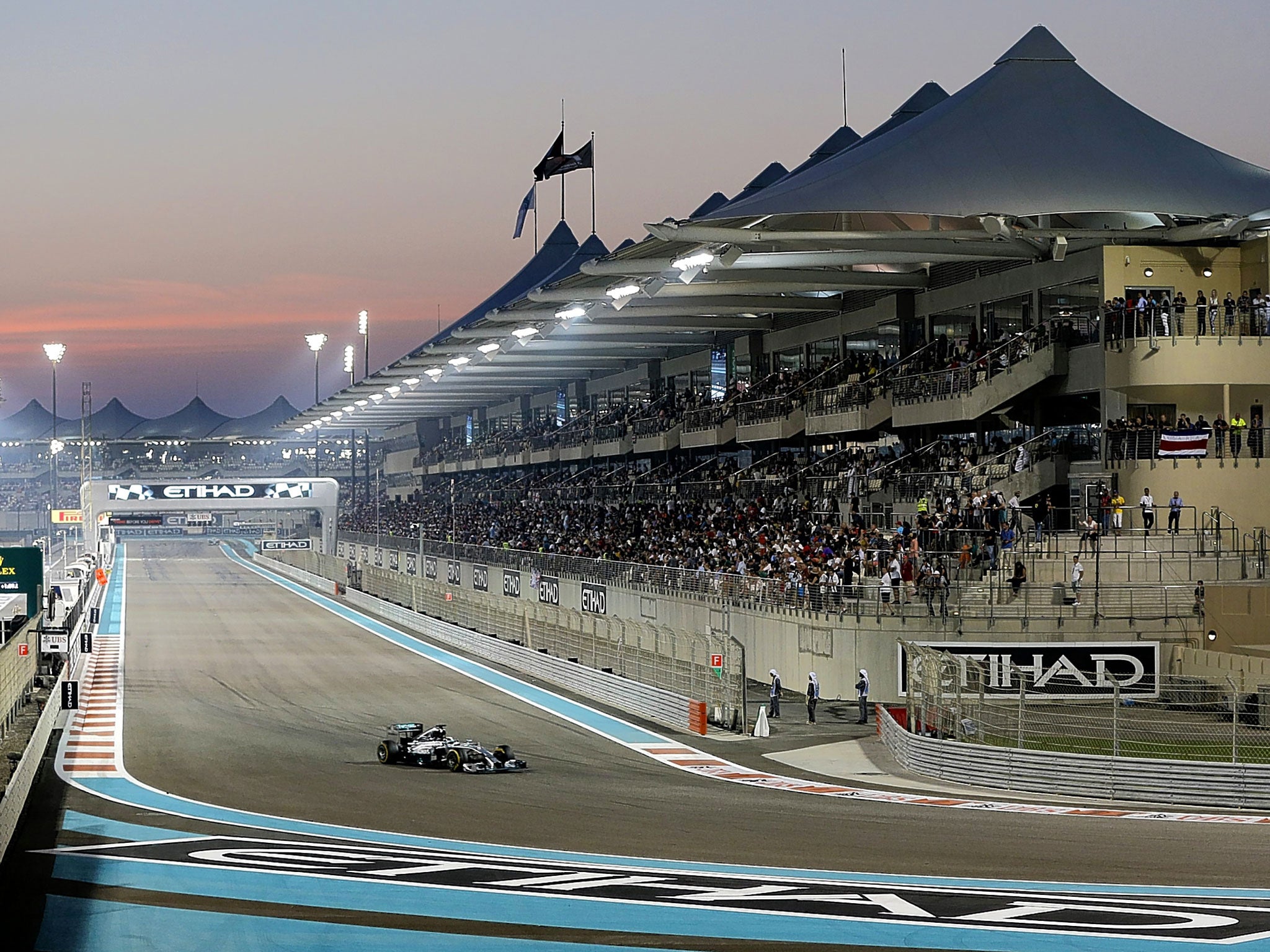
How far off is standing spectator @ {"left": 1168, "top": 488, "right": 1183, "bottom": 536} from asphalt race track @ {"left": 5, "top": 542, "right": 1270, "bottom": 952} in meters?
9.90

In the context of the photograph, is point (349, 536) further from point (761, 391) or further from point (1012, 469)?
point (1012, 469)

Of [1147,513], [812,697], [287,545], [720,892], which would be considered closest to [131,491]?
[287,545]

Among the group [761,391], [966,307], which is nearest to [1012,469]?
[966,307]

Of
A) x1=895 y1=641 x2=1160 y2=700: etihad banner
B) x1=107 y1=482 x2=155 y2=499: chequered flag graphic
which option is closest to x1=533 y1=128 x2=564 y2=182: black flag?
x1=895 y1=641 x2=1160 y2=700: etihad banner

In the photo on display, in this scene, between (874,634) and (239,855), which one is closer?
(239,855)

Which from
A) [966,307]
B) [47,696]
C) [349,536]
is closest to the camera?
[47,696]

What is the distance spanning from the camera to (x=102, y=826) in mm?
18875

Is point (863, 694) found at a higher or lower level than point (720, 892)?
higher

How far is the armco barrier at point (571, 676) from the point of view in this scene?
29188 millimetres

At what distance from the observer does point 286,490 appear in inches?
3206

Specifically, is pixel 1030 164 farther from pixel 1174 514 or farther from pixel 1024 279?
pixel 1174 514

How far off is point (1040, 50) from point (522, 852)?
25.4 meters

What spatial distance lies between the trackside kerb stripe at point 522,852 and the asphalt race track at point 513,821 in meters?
0.16

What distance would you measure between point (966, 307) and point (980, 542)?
1104 centimetres
